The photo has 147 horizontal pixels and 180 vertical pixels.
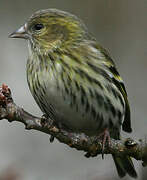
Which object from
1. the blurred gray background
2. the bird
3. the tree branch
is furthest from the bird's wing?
Answer: the blurred gray background

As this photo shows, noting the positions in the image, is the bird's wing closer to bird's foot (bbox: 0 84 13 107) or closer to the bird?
the bird

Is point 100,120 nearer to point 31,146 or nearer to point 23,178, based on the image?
point 23,178

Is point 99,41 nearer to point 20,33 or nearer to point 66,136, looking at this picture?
point 20,33

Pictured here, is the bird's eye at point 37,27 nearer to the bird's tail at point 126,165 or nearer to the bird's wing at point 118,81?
the bird's wing at point 118,81

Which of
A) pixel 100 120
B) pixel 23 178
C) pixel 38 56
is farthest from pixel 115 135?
pixel 23 178

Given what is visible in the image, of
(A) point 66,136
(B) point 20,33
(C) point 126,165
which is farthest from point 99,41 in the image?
(A) point 66,136

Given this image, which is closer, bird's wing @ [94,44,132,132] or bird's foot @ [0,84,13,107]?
bird's foot @ [0,84,13,107]

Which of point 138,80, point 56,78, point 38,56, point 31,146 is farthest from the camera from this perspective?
point 138,80
